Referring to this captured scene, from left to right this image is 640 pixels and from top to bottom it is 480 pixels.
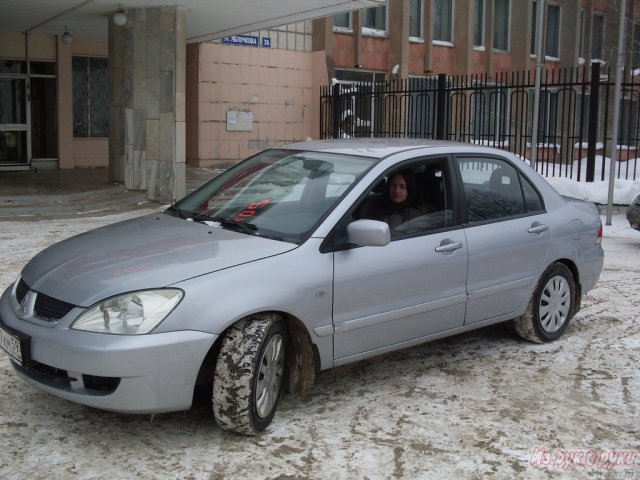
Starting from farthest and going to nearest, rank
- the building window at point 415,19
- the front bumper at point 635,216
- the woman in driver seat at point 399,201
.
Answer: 1. the building window at point 415,19
2. the front bumper at point 635,216
3. the woman in driver seat at point 399,201

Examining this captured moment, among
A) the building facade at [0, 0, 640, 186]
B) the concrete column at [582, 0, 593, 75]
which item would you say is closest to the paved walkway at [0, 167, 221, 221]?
the building facade at [0, 0, 640, 186]

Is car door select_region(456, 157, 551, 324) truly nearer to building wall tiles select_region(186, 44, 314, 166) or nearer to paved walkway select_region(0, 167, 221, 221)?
paved walkway select_region(0, 167, 221, 221)

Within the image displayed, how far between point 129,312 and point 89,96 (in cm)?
1800

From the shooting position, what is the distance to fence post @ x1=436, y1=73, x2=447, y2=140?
1648 centimetres

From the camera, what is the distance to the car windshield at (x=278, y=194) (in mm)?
4570

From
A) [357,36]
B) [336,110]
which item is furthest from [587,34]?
[336,110]

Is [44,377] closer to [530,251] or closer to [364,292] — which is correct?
[364,292]

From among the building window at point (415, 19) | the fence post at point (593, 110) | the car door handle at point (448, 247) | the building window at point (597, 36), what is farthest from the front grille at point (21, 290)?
the building window at point (597, 36)

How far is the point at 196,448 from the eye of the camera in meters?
3.94

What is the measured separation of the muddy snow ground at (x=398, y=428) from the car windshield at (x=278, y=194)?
41.8 inches

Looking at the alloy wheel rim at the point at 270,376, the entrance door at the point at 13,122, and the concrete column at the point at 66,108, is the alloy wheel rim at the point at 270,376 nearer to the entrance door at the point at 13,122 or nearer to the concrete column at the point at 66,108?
the entrance door at the point at 13,122

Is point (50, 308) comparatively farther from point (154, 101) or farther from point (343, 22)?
point (343, 22)

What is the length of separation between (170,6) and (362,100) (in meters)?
6.57

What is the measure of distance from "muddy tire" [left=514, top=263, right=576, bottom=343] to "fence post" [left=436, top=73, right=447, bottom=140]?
11.0 meters
